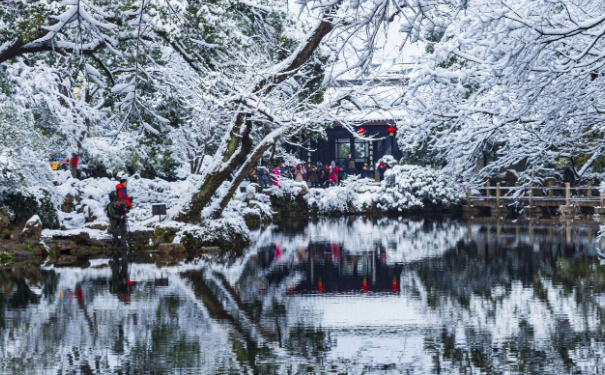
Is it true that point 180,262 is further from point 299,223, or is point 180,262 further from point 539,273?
point 299,223

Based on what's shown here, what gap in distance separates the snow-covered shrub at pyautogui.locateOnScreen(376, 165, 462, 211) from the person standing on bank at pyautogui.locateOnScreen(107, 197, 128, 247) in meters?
21.3

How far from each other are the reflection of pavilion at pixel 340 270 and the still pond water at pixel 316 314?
0.12 ft

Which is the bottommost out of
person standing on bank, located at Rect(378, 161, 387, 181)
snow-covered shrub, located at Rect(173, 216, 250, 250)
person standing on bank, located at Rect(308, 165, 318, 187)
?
snow-covered shrub, located at Rect(173, 216, 250, 250)

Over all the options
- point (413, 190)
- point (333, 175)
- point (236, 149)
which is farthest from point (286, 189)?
point (236, 149)

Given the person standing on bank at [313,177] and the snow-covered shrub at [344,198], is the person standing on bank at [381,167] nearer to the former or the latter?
the person standing on bank at [313,177]

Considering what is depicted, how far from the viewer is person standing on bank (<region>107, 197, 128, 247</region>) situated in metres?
23.0

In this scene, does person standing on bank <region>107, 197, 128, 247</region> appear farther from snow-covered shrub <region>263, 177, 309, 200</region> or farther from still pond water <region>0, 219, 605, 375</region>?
snow-covered shrub <region>263, 177, 309, 200</region>

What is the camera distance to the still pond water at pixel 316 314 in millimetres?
9297

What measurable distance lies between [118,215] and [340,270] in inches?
273

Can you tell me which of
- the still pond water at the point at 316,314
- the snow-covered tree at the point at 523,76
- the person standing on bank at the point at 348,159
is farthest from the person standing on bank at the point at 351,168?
the snow-covered tree at the point at 523,76

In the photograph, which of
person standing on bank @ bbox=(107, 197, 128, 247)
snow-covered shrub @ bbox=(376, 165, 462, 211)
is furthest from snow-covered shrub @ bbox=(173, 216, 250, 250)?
snow-covered shrub @ bbox=(376, 165, 462, 211)

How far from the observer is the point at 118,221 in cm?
2341

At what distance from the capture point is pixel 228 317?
12258mm

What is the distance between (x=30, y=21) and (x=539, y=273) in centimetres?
986
